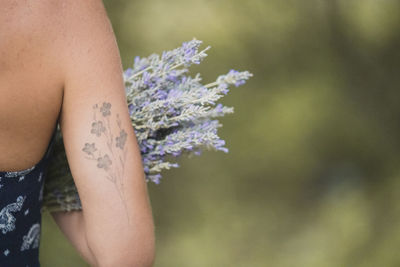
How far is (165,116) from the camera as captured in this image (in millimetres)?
1147

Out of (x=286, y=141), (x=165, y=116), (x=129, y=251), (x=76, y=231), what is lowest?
(x=129, y=251)

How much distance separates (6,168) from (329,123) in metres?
2.59

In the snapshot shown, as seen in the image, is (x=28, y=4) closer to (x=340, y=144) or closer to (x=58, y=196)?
(x=58, y=196)

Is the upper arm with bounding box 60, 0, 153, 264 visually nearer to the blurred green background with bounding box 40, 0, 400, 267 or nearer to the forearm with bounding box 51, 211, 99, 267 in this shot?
the forearm with bounding box 51, 211, 99, 267

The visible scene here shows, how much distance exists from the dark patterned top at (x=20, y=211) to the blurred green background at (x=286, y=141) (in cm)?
206

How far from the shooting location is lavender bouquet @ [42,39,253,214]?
3.70ft

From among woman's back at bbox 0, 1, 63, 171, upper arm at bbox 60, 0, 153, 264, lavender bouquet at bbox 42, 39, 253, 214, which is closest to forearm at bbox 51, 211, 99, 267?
lavender bouquet at bbox 42, 39, 253, 214


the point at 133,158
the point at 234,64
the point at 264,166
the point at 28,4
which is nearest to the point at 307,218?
the point at 264,166

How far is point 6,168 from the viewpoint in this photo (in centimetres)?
96

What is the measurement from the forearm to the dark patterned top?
0.09m

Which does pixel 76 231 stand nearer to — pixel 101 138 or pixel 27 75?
pixel 101 138

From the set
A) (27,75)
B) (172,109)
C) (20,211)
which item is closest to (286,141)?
(172,109)

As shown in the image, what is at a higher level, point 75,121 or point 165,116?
point 165,116

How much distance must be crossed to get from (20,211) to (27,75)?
31 centimetres
